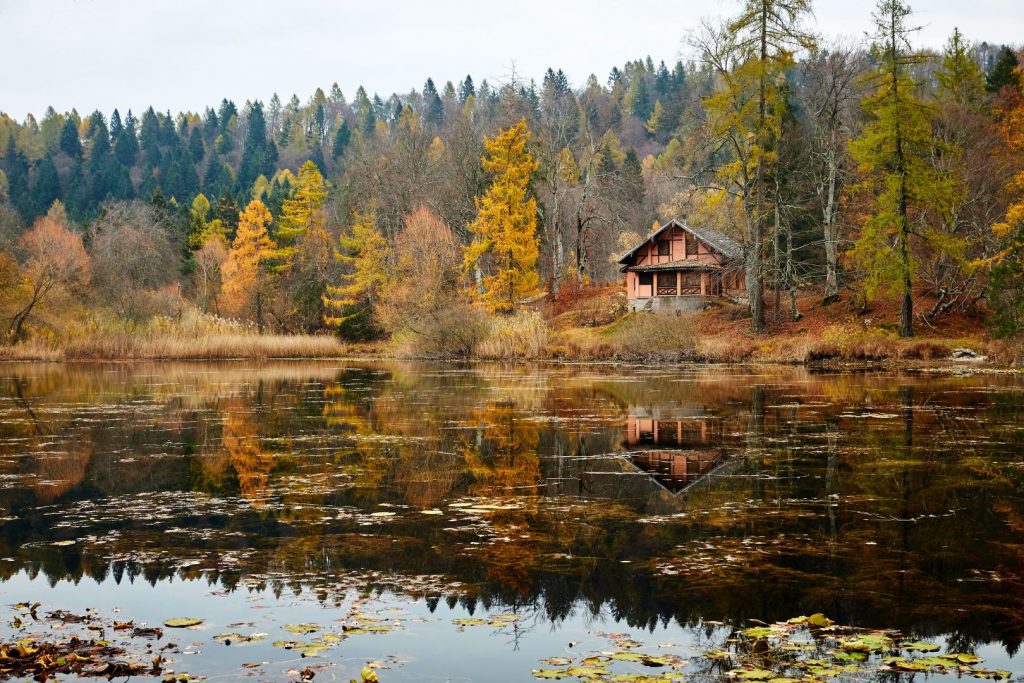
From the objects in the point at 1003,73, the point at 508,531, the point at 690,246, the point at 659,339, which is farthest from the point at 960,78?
the point at 508,531

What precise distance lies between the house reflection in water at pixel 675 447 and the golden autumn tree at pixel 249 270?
54074 millimetres

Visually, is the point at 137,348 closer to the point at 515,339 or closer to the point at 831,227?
A: the point at 515,339

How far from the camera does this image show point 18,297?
44000 mm

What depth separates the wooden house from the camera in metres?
56.1

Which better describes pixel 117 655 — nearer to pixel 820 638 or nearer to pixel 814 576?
pixel 820 638

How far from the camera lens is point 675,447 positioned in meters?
14.1

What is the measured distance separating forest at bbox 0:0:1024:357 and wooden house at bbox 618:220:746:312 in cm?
159

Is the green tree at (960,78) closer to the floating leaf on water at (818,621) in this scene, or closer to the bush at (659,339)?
the bush at (659,339)

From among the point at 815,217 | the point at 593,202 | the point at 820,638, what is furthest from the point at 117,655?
the point at 593,202

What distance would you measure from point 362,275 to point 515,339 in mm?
23485

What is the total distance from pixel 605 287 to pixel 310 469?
5024cm

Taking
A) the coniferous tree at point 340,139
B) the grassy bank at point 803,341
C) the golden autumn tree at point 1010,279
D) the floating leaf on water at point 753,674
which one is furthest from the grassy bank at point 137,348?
the coniferous tree at point 340,139

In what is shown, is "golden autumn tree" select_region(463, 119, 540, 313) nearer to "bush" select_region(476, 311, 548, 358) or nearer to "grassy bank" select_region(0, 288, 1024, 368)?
"grassy bank" select_region(0, 288, 1024, 368)

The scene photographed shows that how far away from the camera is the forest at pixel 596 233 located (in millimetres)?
40344
